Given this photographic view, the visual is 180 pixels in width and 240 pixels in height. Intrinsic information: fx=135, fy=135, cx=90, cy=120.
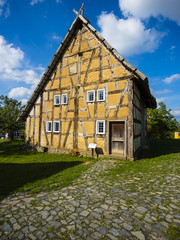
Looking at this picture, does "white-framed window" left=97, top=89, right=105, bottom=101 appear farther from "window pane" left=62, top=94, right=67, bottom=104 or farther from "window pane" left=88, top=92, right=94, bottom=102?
"window pane" left=62, top=94, right=67, bottom=104

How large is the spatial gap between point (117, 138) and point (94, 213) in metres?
6.81

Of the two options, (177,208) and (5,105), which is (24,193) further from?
(5,105)

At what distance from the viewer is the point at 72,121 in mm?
11891

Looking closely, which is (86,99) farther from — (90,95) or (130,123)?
(130,123)

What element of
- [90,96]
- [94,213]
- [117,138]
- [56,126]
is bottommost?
[94,213]

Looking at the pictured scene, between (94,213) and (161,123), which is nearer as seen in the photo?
(94,213)

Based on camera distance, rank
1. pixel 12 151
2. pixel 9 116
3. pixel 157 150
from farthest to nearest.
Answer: pixel 9 116 < pixel 12 151 < pixel 157 150

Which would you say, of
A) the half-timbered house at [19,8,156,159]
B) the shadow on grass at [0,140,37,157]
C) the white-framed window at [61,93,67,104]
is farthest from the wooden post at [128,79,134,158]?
the shadow on grass at [0,140,37,157]

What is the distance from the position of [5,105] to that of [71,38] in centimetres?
1877

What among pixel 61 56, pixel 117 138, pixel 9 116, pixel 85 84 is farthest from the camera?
pixel 9 116

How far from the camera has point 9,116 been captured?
23.3 metres

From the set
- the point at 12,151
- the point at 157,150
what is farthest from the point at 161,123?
the point at 12,151

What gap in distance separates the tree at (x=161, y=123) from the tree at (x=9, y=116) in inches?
1012

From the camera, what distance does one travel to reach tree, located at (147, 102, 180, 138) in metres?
27.6
